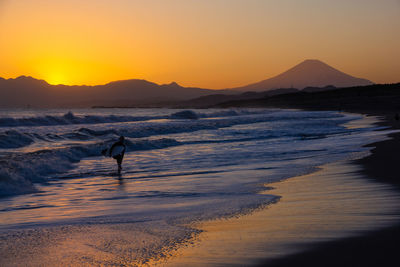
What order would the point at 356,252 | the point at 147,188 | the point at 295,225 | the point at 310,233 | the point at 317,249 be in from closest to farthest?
the point at 356,252 < the point at 317,249 < the point at 310,233 < the point at 295,225 < the point at 147,188

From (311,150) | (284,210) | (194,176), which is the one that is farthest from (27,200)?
(311,150)

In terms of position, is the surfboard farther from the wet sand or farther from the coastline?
the coastline

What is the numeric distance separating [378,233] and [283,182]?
4.24 m

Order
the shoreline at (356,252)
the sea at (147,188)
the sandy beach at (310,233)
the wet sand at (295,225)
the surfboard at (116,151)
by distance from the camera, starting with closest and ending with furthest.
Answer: the shoreline at (356,252) → the sandy beach at (310,233) → the wet sand at (295,225) → the sea at (147,188) → the surfboard at (116,151)

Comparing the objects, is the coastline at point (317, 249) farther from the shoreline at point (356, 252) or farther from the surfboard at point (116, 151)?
the surfboard at point (116, 151)

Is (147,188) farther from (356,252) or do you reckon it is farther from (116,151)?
(356,252)

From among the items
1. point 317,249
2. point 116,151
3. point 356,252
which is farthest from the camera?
point 116,151

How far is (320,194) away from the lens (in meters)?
6.95

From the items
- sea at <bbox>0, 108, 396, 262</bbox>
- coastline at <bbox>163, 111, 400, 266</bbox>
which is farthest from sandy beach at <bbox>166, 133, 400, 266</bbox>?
sea at <bbox>0, 108, 396, 262</bbox>

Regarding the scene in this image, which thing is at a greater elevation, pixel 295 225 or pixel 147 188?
pixel 295 225

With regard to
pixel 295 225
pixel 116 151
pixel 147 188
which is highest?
pixel 116 151

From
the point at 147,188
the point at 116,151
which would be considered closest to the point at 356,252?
the point at 147,188

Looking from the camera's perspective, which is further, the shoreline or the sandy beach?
the sandy beach

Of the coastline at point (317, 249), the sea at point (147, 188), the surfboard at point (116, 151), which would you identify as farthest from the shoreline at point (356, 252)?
the surfboard at point (116, 151)
